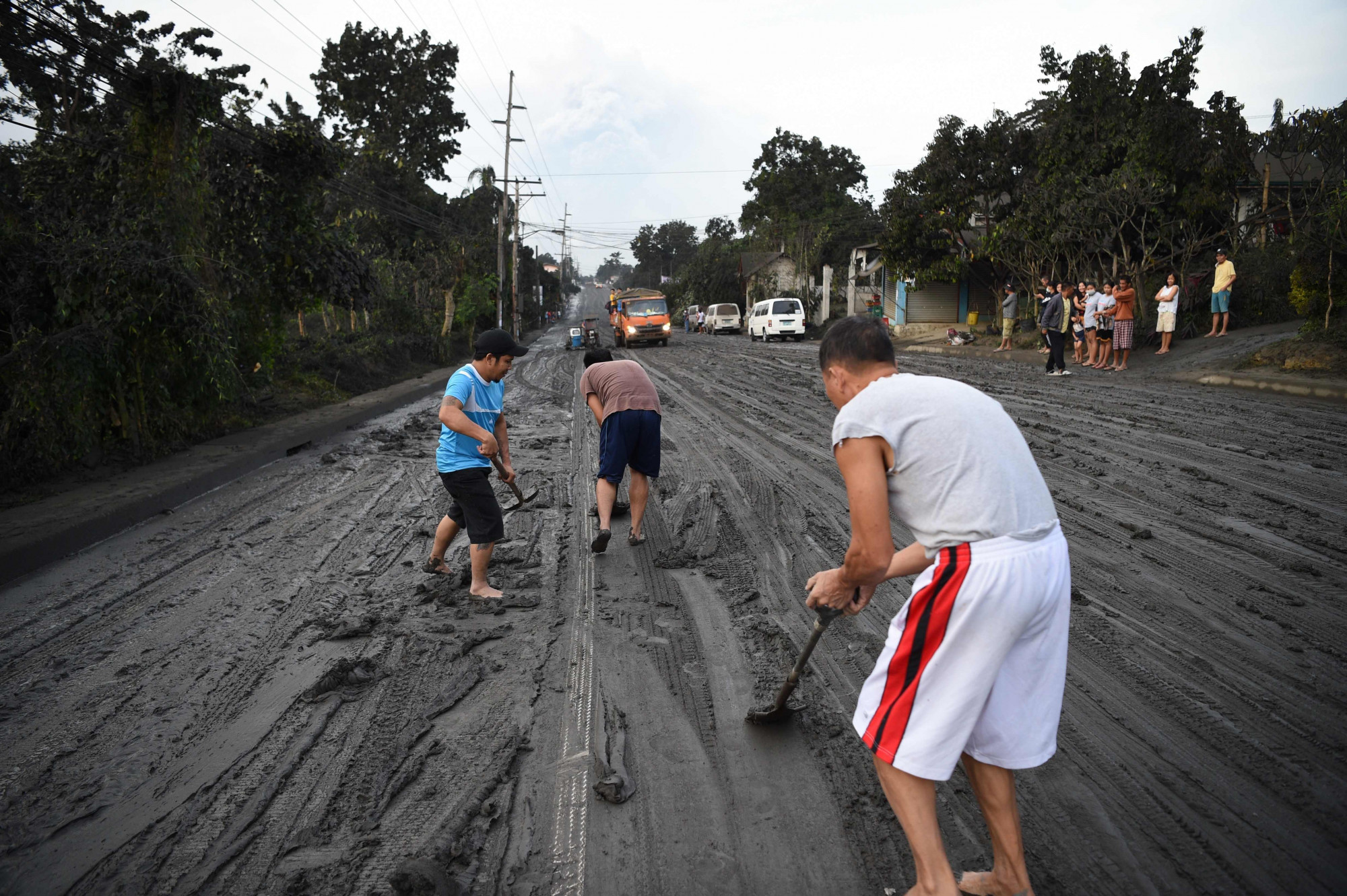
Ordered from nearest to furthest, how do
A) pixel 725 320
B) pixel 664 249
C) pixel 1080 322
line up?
pixel 1080 322, pixel 725 320, pixel 664 249

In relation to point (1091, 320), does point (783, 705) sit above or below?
below

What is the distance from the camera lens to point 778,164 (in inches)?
3002

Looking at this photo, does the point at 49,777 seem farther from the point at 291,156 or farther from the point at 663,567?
the point at 291,156

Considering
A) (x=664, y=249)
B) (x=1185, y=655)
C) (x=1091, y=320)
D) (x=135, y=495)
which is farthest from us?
(x=664, y=249)

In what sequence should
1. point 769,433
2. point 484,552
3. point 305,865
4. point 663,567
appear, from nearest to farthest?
point 305,865, point 484,552, point 663,567, point 769,433

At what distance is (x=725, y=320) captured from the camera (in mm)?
50031

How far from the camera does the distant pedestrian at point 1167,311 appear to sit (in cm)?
1627

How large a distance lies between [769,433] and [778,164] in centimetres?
7075

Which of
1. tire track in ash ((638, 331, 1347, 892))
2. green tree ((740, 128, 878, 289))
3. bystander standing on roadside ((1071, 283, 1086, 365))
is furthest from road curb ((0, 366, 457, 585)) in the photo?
green tree ((740, 128, 878, 289))

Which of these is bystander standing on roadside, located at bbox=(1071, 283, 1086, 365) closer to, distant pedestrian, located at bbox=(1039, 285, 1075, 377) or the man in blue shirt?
distant pedestrian, located at bbox=(1039, 285, 1075, 377)

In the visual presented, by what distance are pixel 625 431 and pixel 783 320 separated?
30.5 meters

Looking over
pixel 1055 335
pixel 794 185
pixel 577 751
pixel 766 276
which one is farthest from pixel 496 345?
pixel 794 185

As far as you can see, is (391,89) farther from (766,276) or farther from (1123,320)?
(1123,320)

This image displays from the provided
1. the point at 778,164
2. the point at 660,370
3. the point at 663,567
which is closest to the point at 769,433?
the point at 663,567
